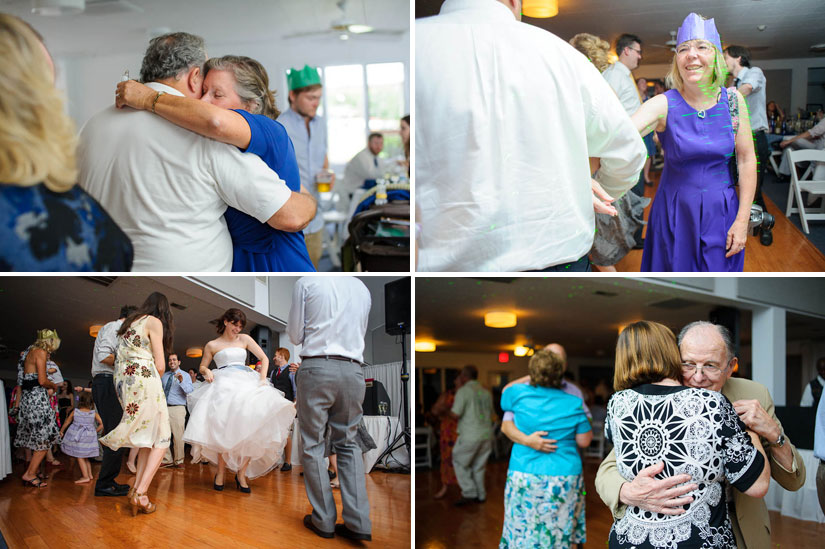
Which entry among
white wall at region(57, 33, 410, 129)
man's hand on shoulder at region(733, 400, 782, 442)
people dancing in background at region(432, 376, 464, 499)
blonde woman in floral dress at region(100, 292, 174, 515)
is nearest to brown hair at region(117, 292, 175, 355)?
blonde woman in floral dress at region(100, 292, 174, 515)

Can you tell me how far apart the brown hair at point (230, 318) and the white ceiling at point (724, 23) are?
1390 mm

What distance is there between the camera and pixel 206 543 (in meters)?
2.39

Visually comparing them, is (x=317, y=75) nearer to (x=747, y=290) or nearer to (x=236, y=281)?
(x=236, y=281)

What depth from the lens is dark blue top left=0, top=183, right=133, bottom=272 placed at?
2.25 m

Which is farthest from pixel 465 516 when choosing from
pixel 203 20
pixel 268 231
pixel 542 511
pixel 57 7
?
pixel 57 7

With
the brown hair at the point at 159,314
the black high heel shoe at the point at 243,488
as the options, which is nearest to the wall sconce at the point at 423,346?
the black high heel shoe at the point at 243,488

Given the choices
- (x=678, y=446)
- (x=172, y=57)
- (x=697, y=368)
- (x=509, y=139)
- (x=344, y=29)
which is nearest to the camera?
(x=678, y=446)

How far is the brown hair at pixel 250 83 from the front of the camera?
7.43ft

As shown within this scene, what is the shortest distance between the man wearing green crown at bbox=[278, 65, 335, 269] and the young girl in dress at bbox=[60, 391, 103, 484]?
102 cm

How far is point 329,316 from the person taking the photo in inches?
96.1

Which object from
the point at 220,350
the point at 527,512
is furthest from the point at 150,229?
the point at 527,512

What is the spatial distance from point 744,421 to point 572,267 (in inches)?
27.9

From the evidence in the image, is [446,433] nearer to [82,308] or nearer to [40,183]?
[82,308]

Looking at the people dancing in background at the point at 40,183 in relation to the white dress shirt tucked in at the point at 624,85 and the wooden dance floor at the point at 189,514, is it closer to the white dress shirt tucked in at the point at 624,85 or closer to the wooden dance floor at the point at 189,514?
the wooden dance floor at the point at 189,514
